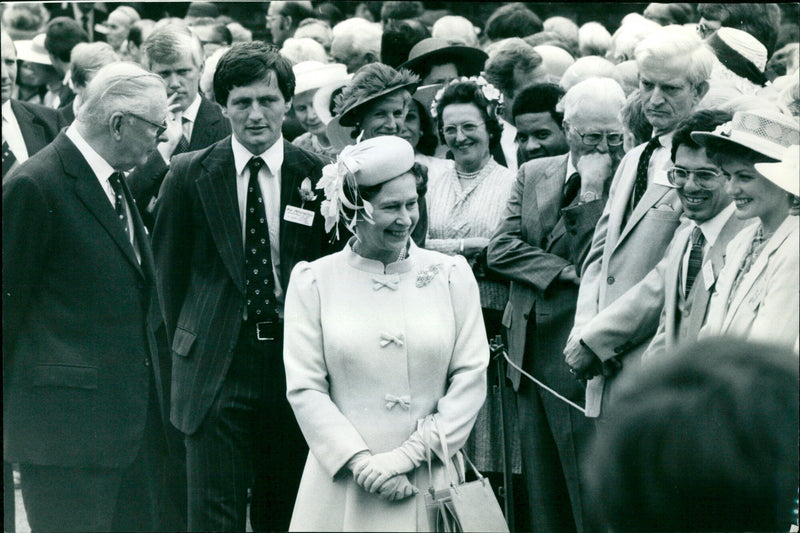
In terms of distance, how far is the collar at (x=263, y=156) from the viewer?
5.21 m

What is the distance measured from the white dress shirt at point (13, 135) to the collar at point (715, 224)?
153 inches

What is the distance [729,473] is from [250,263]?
11.5ft

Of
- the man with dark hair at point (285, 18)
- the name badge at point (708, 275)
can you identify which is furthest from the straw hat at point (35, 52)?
the name badge at point (708, 275)

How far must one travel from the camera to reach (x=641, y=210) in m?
5.10

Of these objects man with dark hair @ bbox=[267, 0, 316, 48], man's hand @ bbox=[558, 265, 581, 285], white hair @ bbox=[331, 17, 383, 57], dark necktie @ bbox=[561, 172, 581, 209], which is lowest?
man's hand @ bbox=[558, 265, 581, 285]

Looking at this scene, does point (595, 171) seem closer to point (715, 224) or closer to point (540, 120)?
point (540, 120)

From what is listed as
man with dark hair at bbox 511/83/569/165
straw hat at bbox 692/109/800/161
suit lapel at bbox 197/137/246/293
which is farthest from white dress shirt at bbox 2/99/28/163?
straw hat at bbox 692/109/800/161

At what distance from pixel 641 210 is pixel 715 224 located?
0.47 meters

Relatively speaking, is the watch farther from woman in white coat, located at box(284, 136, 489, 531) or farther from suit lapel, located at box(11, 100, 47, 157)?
suit lapel, located at box(11, 100, 47, 157)

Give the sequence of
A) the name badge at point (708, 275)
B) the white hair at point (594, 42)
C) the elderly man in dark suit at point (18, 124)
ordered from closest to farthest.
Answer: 1. the name badge at point (708, 275)
2. the elderly man in dark suit at point (18, 124)
3. the white hair at point (594, 42)

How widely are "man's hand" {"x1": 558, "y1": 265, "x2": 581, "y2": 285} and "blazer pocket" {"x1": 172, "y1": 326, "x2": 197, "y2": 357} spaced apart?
1.70m

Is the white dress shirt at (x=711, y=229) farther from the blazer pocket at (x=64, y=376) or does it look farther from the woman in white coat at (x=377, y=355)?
the blazer pocket at (x=64, y=376)

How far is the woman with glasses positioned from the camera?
6.01 metres

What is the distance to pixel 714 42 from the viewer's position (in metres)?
6.09
